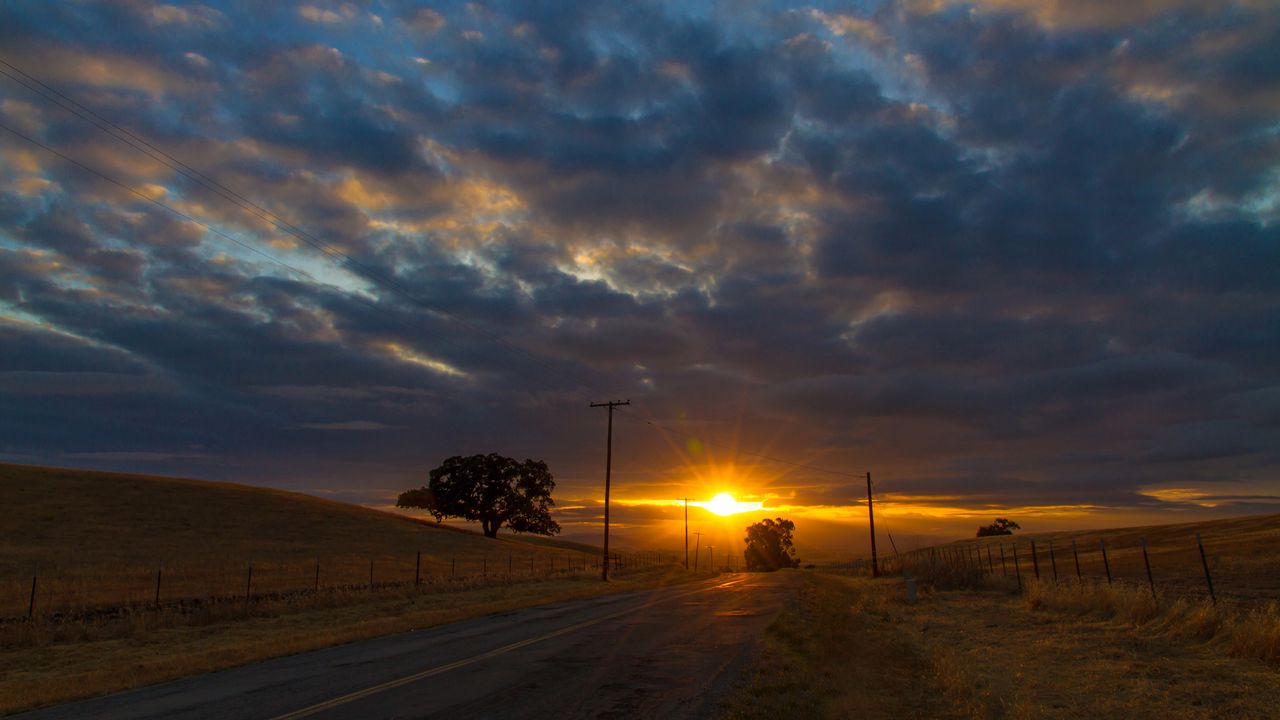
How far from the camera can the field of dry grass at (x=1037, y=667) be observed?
10773 millimetres

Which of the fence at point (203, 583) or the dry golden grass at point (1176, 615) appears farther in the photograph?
the fence at point (203, 583)

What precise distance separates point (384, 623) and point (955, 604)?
68.5 ft

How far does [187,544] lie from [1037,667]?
5721cm

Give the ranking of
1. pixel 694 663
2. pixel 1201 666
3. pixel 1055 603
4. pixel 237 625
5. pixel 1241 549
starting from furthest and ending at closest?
pixel 1241 549
pixel 237 625
pixel 1055 603
pixel 694 663
pixel 1201 666

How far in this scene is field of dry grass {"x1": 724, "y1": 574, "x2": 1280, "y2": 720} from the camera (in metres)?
10.8

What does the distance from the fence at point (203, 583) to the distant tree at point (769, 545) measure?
88.9 meters

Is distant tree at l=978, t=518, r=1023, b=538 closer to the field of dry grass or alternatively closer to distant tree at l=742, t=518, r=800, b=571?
distant tree at l=742, t=518, r=800, b=571

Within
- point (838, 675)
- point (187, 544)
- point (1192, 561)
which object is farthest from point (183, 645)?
point (1192, 561)

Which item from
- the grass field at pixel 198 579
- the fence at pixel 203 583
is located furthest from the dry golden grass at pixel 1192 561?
the fence at pixel 203 583

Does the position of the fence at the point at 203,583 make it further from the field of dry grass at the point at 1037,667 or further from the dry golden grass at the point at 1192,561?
the dry golden grass at the point at 1192,561

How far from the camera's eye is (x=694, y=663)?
15.1 meters

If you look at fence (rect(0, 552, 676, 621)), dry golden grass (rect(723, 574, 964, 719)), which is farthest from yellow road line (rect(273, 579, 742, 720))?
fence (rect(0, 552, 676, 621))

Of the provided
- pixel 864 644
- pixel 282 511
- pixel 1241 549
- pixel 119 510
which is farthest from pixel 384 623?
pixel 282 511

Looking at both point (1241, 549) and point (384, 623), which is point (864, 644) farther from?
point (1241, 549)
